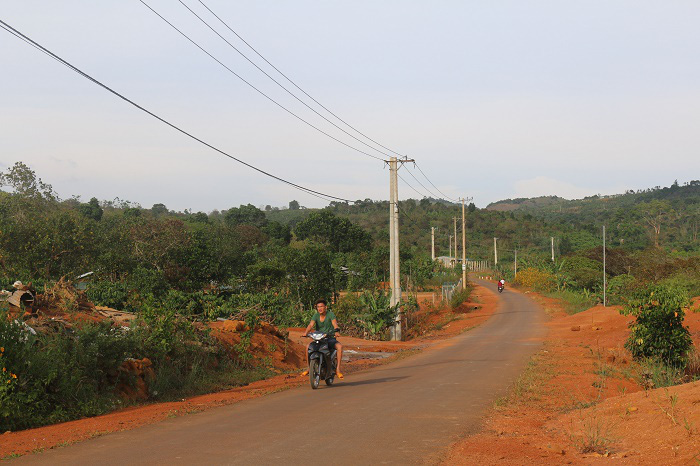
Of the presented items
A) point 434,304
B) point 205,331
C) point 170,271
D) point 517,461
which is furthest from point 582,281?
point 517,461

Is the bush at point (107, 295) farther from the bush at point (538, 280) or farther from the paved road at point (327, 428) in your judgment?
the bush at point (538, 280)

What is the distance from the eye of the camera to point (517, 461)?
6945 millimetres

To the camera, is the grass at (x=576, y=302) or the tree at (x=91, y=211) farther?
the tree at (x=91, y=211)

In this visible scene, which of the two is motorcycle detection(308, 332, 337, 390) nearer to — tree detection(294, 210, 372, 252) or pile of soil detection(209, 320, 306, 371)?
pile of soil detection(209, 320, 306, 371)

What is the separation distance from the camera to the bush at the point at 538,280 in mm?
69688

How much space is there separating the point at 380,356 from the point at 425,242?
98053 mm

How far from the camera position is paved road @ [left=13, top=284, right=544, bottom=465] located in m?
7.13

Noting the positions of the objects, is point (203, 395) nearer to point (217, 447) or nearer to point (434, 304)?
point (217, 447)

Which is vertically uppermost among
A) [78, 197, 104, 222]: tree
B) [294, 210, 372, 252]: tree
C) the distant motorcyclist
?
[78, 197, 104, 222]: tree

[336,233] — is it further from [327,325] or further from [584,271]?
[327,325]

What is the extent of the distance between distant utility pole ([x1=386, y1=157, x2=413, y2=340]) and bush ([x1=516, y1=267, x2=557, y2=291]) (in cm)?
4235

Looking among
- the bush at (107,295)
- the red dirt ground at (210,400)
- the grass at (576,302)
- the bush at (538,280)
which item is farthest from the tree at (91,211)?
the bush at (107,295)

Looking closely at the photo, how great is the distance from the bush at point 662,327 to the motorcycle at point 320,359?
25.7ft

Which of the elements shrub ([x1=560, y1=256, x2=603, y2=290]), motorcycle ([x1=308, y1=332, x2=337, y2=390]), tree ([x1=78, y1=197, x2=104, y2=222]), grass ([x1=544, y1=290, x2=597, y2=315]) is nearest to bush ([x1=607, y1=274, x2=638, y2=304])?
grass ([x1=544, y1=290, x2=597, y2=315])
